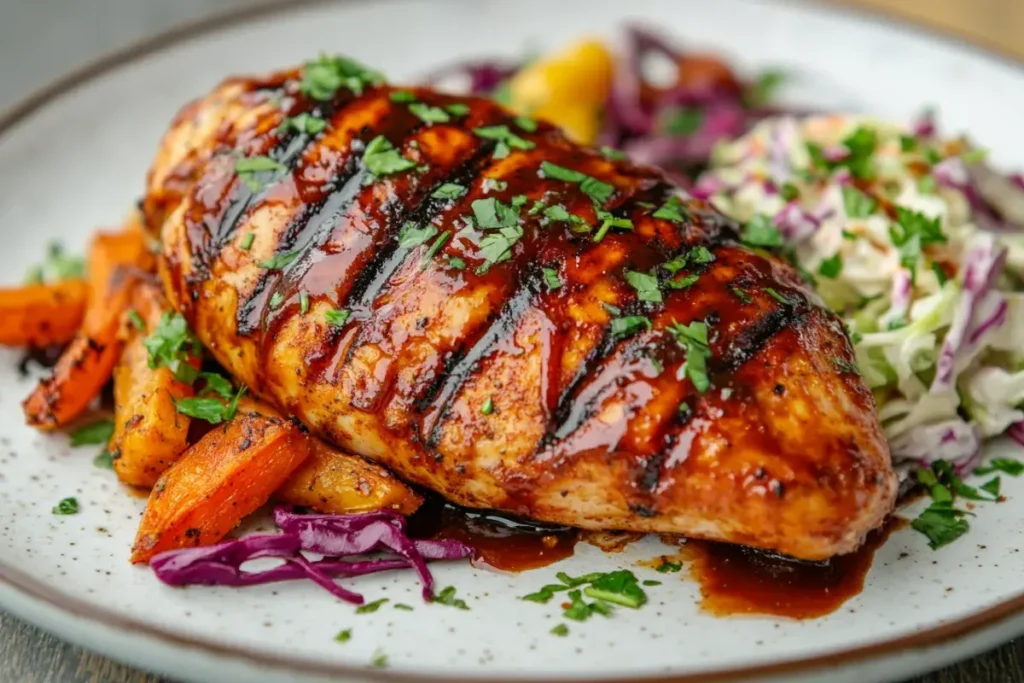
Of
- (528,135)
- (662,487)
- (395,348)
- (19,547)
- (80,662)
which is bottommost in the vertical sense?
(80,662)

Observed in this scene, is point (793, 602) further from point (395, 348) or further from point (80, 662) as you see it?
point (80, 662)

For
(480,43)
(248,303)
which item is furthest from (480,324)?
(480,43)

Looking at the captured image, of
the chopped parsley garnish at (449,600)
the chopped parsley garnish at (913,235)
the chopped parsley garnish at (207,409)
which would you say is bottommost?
the chopped parsley garnish at (449,600)

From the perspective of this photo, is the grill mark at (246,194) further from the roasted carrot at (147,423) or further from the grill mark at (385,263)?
the grill mark at (385,263)

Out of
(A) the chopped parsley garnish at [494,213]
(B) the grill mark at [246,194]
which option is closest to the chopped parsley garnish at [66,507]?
(B) the grill mark at [246,194]

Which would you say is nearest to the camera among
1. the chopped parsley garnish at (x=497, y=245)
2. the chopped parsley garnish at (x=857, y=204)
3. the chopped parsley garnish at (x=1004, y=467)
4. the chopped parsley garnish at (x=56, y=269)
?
the chopped parsley garnish at (x=497, y=245)

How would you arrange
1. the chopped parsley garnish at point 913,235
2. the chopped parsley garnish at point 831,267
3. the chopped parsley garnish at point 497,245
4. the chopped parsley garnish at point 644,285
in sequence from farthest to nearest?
the chopped parsley garnish at point 831,267 < the chopped parsley garnish at point 913,235 < the chopped parsley garnish at point 497,245 < the chopped parsley garnish at point 644,285
